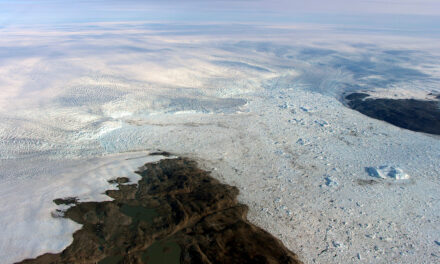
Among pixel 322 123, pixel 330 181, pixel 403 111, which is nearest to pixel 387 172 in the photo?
pixel 330 181

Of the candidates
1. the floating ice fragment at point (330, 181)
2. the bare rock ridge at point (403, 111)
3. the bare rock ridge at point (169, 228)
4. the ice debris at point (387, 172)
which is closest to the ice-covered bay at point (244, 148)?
the floating ice fragment at point (330, 181)

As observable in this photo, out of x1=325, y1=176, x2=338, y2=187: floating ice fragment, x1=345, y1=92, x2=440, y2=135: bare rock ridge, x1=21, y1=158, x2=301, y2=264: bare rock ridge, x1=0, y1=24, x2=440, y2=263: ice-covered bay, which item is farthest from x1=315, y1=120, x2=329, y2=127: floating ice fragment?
x1=21, y1=158, x2=301, y2=264: bare rock ridge

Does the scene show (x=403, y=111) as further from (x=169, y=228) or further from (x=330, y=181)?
(x=169, y=228)

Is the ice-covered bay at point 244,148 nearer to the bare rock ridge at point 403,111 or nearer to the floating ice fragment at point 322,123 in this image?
the floating ice fragment at point 322,123

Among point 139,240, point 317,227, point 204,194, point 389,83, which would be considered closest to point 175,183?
point 204,194

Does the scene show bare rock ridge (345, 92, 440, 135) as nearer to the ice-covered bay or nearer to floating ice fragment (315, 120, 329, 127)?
the ice-covered bay
